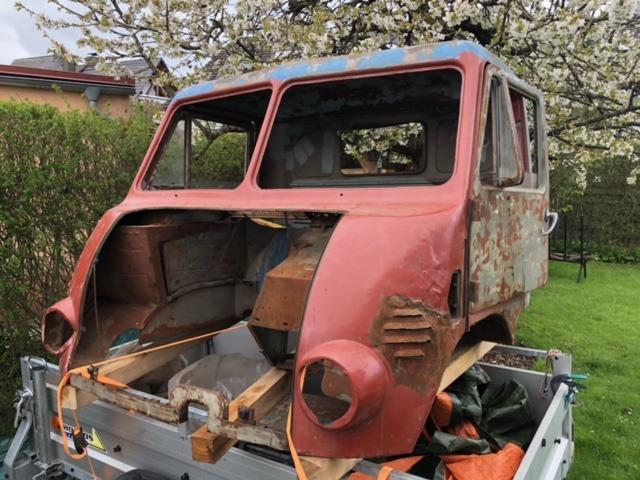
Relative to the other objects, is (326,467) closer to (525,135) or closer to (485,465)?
(485,465)

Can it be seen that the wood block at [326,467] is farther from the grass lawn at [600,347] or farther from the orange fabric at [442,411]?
the grass lawn at [600,347]

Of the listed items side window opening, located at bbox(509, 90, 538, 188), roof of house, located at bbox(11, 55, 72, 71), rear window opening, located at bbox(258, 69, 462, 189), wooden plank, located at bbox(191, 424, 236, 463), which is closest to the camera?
wooden plank, located at bbox(191, 424, 236, 463)

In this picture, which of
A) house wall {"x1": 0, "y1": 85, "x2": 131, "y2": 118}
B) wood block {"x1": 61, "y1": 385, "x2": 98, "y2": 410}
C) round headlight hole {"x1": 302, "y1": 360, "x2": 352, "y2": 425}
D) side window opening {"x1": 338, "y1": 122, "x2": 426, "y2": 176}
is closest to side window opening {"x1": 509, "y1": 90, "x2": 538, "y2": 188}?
side window opening {"x1": 338, "y1": 122, "x2": 426, "y2": 176}

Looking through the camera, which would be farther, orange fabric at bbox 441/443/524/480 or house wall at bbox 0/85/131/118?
house wall at bbox 0/85/131/118

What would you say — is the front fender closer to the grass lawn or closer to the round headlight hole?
the round headlight hole

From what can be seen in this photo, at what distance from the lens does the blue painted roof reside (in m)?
2.48

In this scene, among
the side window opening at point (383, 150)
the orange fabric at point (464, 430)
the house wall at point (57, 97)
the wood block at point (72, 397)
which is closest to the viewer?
the wood block at point (72, 397)

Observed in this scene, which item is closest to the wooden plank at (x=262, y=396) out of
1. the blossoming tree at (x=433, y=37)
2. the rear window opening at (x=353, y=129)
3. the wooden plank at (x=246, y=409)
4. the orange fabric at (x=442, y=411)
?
the wooden plank at (x=246, y=409)

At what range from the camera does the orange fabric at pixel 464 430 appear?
284cm

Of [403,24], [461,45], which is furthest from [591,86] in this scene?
[461,45]

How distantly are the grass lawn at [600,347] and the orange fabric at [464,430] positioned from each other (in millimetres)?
1411

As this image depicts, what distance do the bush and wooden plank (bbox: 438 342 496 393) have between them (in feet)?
11.0

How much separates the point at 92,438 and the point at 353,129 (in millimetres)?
2566

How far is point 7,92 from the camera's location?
435 inches
